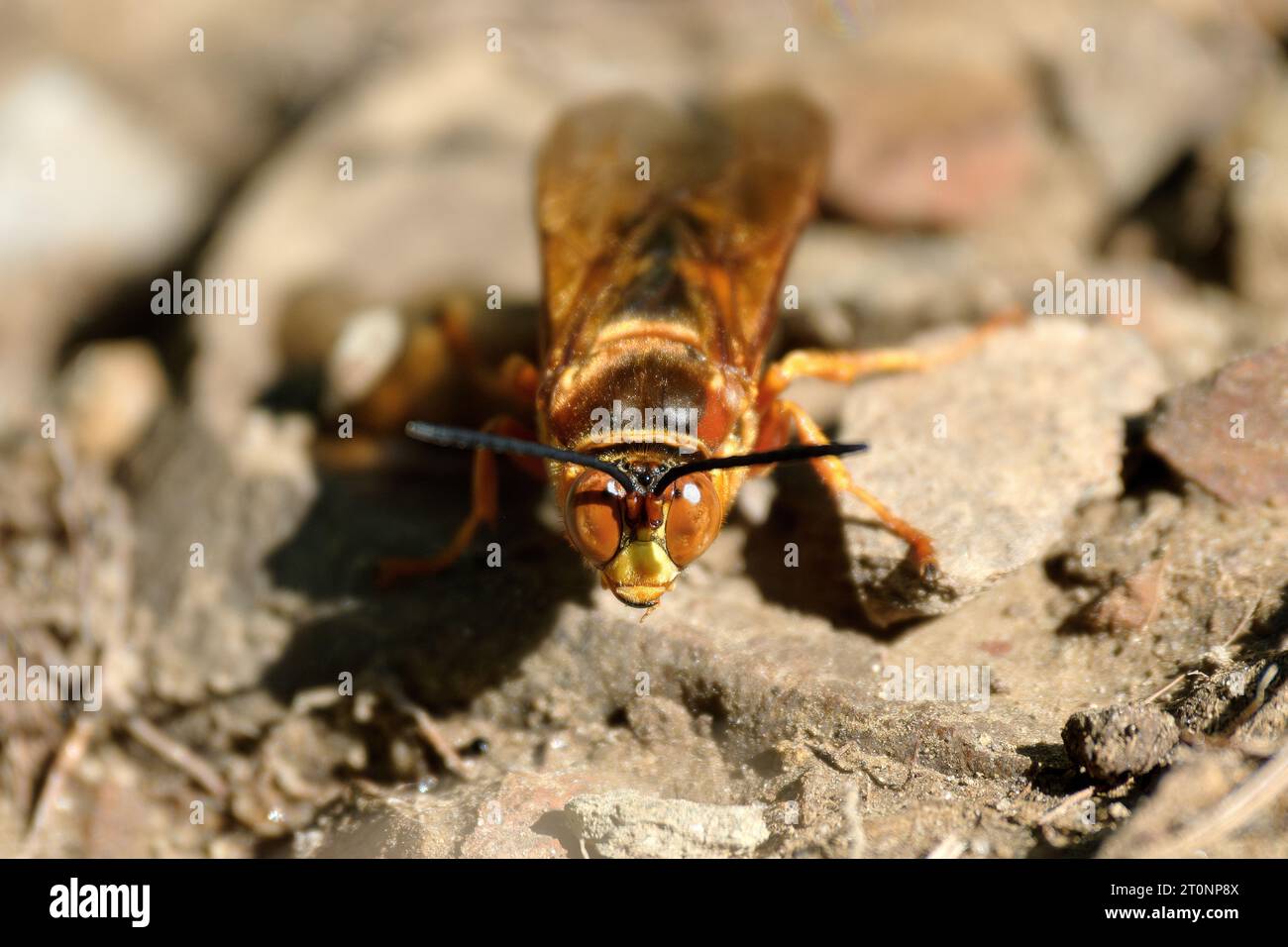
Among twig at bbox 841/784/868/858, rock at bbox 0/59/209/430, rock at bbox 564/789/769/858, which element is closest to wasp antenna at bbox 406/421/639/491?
rock at bbox 564/789/769/858

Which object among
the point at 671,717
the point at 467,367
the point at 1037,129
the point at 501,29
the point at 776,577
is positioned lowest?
the point at 671,717

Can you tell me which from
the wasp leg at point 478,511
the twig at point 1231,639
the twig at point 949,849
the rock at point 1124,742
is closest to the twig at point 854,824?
the twig at point 949,849

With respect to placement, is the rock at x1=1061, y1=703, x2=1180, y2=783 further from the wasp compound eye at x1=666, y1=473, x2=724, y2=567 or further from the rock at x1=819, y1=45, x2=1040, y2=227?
the rock at x1=819, y1=45, x2=1040, y2=227

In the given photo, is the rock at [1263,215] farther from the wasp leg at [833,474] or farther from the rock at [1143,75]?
the wasp leg at [833,474]

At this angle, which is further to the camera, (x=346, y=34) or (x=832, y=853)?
(x=346, y=34)

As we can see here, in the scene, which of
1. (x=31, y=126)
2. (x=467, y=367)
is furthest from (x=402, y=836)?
(x=31, y=126)

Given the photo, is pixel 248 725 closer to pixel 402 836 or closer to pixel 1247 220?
pixel 402 836

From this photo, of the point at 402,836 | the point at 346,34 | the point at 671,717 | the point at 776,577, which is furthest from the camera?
→ the point at 346,34
